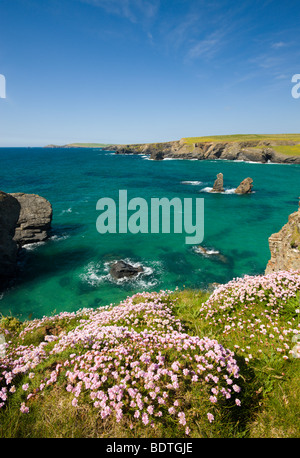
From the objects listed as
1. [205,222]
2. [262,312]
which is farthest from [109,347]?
[205,222]

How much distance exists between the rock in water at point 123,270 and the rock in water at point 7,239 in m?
10.1

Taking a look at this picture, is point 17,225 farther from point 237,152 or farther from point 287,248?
point 237,152

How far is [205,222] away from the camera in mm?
38938

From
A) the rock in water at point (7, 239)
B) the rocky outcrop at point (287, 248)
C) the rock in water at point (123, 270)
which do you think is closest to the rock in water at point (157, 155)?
the rock in water at point (7, 239)

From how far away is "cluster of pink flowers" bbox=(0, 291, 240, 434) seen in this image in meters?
4.14

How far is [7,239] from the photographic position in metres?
22.0

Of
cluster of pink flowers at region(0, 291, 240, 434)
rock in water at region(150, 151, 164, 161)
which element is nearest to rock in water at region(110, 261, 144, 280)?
cluster of pink flowers at region(0, 291, 240, 434)

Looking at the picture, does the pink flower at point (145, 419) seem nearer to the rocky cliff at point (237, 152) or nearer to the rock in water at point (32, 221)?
the rock in water at point (32, 221)

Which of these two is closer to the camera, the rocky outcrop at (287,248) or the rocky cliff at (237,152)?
the rocky outcrop at (287,248)

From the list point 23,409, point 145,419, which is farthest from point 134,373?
point 23,409

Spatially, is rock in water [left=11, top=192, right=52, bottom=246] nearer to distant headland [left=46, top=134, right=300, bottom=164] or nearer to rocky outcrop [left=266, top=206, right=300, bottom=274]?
rocky outcrop [left=266, top=206, right=300, bottom=274]

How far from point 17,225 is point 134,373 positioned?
33.0m

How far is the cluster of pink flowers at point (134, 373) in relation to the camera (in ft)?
13.6

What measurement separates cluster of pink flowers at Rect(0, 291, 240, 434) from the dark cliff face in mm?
18852
